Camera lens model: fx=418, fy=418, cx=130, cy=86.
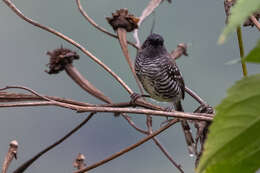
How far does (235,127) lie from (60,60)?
1136 millimetres

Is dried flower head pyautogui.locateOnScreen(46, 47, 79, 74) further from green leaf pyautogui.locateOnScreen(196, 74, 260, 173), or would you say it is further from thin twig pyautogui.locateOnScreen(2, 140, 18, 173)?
green leaf pyautogui.locateOnScreen(196, 74, 260, 173)

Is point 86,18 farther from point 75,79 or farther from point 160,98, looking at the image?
point 160,98

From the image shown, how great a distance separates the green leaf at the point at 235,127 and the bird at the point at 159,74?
2.62 metres

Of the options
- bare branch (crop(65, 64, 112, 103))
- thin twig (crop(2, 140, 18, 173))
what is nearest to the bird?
bare branch (crop(65, 64, 112, 103))

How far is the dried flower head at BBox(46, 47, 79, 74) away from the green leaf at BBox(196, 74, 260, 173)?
110 cm

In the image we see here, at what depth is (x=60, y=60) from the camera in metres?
1.35

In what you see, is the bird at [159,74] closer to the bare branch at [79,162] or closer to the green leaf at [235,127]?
the bare branch at [79,162]

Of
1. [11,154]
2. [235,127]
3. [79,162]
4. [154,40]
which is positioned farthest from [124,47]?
[154,40]

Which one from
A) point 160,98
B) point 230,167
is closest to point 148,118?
point 230,167

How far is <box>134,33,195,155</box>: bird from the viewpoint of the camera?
298 cm

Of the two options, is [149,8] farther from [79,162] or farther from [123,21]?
[79,162]

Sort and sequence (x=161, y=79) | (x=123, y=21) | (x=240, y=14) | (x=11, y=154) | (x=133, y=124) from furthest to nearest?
(x=161, y=79) < (x=123, y=21) < (x=133, y=124) < (x=11, y=154) < (x=240, y=14)

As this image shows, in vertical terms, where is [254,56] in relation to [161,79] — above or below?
below

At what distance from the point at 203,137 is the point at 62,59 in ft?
2.01
